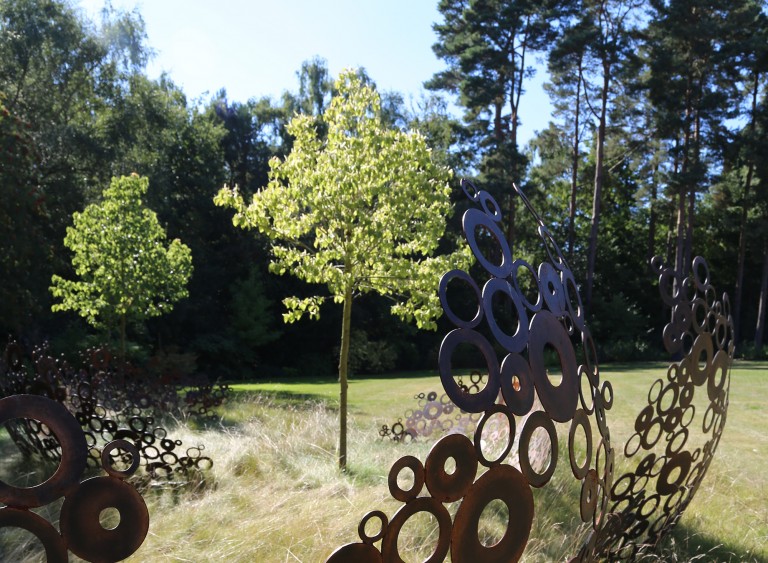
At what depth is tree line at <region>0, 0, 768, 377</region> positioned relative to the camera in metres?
19.7

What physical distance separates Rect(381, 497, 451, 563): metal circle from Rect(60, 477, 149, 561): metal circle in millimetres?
629

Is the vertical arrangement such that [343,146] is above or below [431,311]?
above

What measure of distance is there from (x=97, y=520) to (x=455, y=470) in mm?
946

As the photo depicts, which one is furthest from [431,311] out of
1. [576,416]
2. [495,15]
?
[495,15]

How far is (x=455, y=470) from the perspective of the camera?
1.99 metres

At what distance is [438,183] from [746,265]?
88.2 feet

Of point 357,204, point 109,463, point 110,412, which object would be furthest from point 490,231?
point 110,412

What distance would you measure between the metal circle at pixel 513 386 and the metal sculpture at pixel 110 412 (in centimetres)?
225

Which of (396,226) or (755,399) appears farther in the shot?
(755,399)

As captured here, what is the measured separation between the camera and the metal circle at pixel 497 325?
221 cm

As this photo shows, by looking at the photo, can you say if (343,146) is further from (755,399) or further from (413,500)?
(755,399)

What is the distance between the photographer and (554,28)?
24.5 meters

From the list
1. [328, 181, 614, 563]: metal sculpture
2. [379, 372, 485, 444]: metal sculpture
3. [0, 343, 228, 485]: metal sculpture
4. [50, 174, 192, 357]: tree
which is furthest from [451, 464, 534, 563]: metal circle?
[50, 174, 192, 357]: tree

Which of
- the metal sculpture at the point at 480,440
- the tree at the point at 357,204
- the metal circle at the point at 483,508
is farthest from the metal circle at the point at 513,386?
the tree at the point at 357,204
